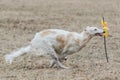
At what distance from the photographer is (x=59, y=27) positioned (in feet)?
48.1

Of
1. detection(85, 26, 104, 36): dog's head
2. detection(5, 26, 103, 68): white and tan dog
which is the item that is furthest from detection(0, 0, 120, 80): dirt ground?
detection(85, 26, 104, 36): dog's head

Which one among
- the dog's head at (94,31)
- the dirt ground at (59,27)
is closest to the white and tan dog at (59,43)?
the dog's head at (94,31)

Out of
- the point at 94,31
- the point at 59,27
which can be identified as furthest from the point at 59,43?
the point at 59,27

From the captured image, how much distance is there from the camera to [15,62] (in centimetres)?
905

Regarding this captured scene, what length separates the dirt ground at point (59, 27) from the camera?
316 inches

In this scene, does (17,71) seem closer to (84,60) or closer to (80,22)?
(84,60)

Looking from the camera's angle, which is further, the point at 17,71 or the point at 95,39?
the point at 95,39

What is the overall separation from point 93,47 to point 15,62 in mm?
2617

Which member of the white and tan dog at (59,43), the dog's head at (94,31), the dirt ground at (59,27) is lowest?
the dirt ground at (59,27)

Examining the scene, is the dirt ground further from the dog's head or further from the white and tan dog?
the dog's head

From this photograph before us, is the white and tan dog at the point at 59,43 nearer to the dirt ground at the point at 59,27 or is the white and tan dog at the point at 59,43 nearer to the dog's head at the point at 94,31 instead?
the dog's head at the point at 94,31

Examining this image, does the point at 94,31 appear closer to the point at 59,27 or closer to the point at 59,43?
the point at 59,43

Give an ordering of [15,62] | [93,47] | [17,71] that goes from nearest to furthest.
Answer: [17,71] → [15,62] → [93,47]

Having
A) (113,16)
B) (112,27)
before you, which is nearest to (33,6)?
(113,16)
